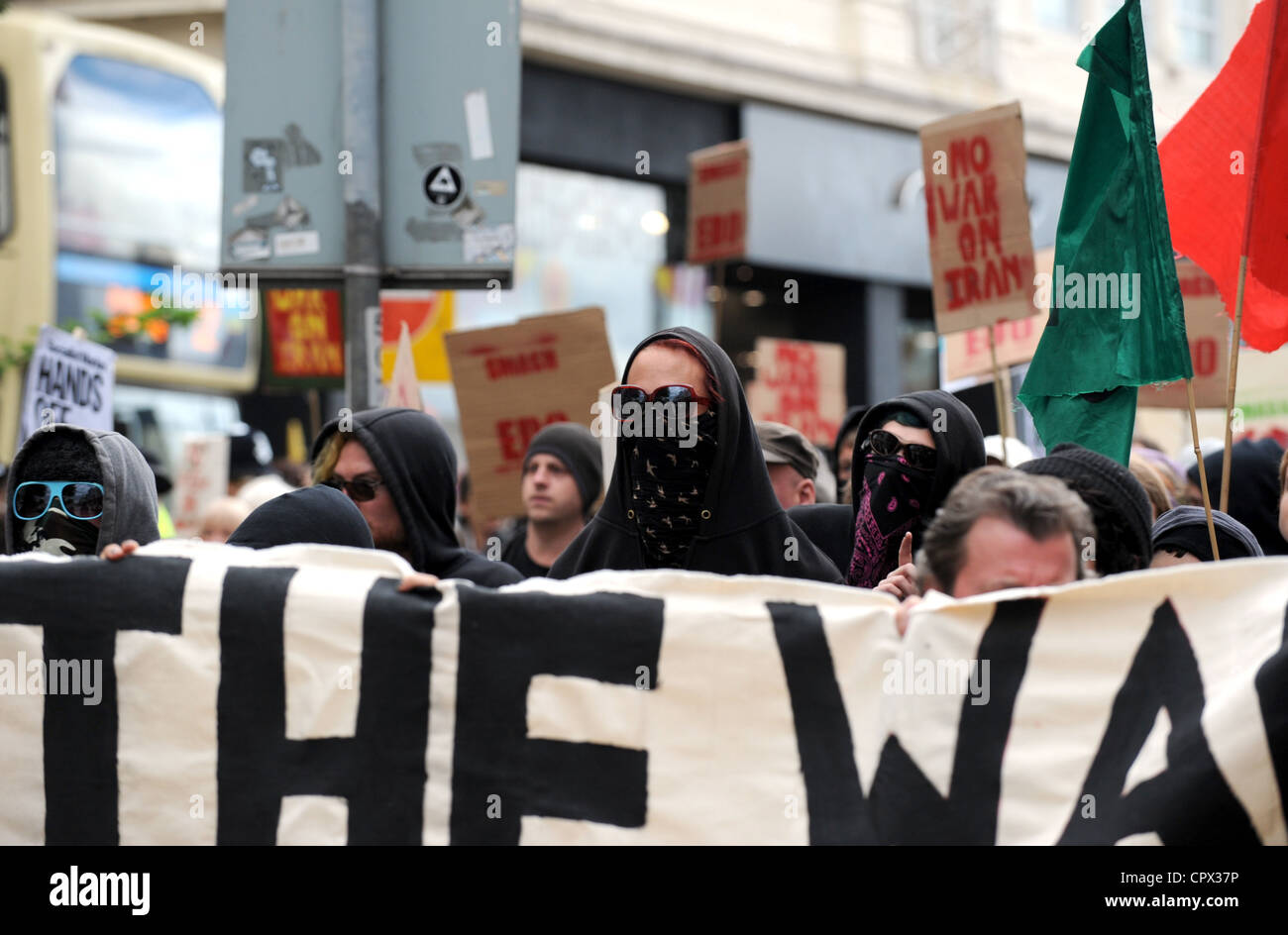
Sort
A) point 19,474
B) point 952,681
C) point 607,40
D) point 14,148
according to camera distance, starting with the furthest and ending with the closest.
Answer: point 607,40
point 14,148
point 19,474
point 952,681

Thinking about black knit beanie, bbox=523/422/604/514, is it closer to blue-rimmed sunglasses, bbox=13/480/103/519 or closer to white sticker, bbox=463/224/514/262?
white sticker, bbox=463/224/514/262

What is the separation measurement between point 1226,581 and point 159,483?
4.72m

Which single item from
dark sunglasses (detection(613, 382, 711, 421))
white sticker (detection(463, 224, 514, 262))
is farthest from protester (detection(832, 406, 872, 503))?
dark sunglasses (detection(613, 382, 711, 421))

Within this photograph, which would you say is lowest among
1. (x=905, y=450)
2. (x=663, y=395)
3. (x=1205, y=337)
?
(x=905, y=450)

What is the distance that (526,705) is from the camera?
288cm

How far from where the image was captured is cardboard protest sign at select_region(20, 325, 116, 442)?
20.0 feet

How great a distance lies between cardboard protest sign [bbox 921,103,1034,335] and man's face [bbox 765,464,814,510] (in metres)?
1.43

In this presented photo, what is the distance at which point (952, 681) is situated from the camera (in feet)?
8.98

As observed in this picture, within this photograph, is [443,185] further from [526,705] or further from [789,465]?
[526,705]

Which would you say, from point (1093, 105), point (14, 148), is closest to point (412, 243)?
point (1093, 105)

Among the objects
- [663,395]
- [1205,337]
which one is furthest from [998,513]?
[1205,337]

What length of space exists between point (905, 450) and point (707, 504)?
44 centimetres

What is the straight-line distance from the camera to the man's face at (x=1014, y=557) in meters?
2.77
